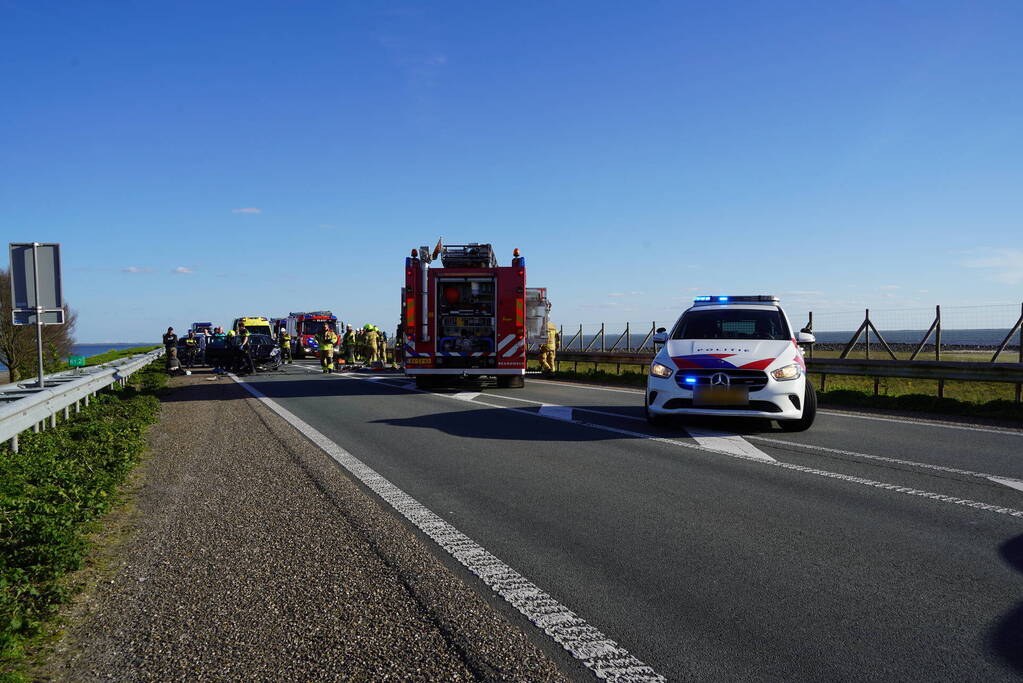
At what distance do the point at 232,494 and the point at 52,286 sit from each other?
21.6ft

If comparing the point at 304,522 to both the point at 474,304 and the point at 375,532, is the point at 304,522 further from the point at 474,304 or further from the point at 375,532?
the point at 474,304

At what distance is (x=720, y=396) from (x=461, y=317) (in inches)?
383

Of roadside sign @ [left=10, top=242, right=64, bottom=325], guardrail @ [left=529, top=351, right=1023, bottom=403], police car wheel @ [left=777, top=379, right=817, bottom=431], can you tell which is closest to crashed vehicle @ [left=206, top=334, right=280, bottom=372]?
roadside sign @ [left=10, top=242, right=64, bottom=325]

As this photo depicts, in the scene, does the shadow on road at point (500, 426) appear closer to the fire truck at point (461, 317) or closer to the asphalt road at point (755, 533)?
the asphalt road at point (755, 533)

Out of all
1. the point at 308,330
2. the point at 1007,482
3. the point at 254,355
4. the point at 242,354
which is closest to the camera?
the point at 1007,482

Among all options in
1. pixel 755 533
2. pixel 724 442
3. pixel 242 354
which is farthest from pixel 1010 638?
pixel 242 354

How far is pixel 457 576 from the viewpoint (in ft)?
13.7

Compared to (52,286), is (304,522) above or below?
below

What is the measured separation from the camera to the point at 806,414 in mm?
9633

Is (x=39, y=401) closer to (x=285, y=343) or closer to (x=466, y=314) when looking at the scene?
(x=466, y=314)

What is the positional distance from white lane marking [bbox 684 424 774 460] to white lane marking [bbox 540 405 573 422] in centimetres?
197

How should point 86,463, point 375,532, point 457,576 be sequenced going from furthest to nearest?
point 86,463
point 375,532
point 457,576

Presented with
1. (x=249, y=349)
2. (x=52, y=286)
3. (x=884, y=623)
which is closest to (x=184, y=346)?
(x=249, y=349)

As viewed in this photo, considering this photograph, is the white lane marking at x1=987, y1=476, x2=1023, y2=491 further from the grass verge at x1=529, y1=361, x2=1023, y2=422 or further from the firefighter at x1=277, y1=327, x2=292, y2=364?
the firefighter at x1=277, y1=327, x2=292, y2=364
